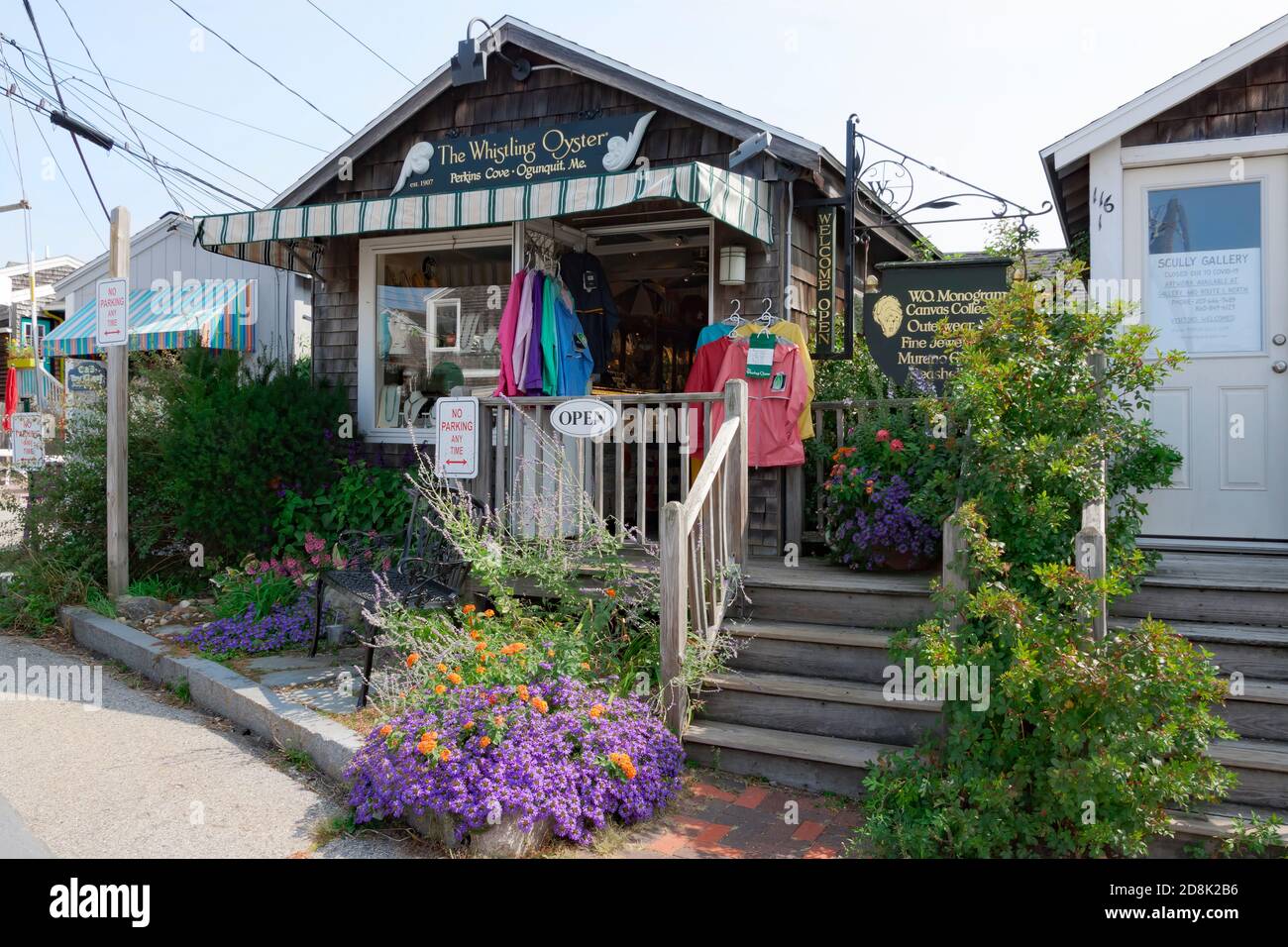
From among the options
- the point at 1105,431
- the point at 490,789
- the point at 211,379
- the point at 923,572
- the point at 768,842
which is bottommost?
the point at 768,842

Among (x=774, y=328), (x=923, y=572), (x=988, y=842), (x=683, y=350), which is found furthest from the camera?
(x=683, y=350)

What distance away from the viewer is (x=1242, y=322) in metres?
5.82

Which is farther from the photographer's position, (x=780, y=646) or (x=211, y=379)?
(x=211, y=379)

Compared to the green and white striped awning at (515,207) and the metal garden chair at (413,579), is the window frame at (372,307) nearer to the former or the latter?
the green and white striped awning at (515,207)

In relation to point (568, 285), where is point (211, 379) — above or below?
below

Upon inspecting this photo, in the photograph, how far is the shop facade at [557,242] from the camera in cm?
625

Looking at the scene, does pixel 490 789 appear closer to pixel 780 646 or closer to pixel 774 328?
pixel 780 646

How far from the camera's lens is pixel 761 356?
20.8ft

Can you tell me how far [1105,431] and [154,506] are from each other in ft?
22.4

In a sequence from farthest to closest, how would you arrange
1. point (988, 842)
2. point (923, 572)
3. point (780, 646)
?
point (923, 572) → point (780, 646) → point (988, 842)

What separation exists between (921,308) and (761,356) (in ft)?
3.99

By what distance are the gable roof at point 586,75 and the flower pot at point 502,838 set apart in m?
4.68

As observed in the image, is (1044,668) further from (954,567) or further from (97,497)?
(97,497)
